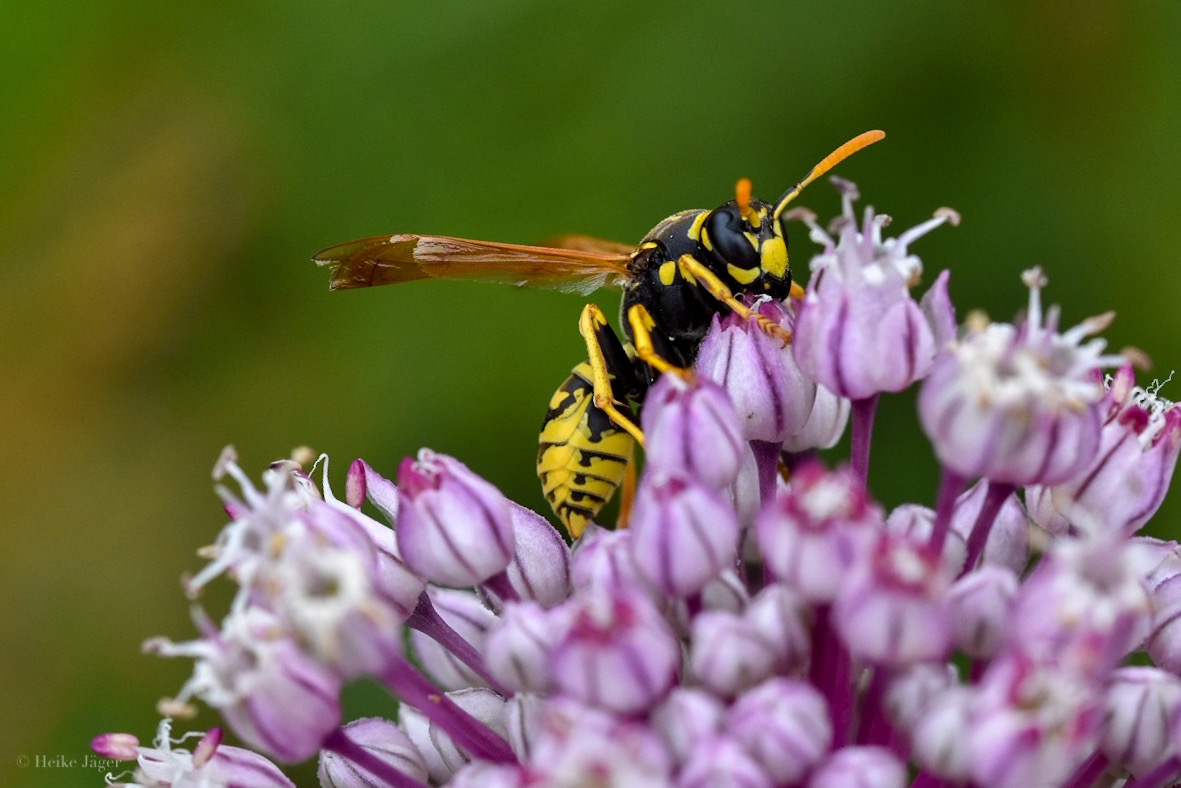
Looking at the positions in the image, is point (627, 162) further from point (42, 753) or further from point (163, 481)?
point (42, 753)

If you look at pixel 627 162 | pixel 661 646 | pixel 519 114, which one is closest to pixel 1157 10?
pixel 627 162

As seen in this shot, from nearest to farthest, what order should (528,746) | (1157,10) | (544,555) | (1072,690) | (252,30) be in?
(1072,690) < (528,746) < (544,555) < (1157,10) < (252,30)

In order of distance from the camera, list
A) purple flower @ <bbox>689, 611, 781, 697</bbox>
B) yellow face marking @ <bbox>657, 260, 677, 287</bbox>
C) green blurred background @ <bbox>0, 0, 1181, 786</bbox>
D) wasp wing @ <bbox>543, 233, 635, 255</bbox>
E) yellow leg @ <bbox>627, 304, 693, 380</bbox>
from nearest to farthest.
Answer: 1. purple flower @ <bbox>689, 611, 781, 697</bbox>
2. yellow leg @ <bbox>627, 304, 693, 380</bbox>
3. yellow face marking @ <bbox>657, 260, 677, 287</bbox>
4. wasp wing @ <bbox>543, 233, 635, 255</bbox>
5. green blurred background @ <bbox>0, 0, 1181, 786</bbox>

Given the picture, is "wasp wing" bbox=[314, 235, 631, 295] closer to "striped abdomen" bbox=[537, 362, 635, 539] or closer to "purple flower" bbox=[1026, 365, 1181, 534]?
"striped abdomen" bbox=[537, 362, 635, 539]

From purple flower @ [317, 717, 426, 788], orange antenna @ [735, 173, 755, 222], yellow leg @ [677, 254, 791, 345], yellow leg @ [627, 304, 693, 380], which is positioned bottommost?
purple flower @ [317, 717, 426, 788]

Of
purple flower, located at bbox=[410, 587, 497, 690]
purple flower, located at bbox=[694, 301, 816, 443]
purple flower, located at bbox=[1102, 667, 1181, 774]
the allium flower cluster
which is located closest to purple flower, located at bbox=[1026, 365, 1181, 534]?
the allium flower cluster

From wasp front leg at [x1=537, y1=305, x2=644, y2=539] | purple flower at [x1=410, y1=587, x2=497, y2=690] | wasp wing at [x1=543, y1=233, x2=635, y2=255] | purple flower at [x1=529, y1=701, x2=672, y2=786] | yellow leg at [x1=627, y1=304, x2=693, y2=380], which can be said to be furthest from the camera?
wasp wing at [x1=543, y1=233, x2=635, y2=255]

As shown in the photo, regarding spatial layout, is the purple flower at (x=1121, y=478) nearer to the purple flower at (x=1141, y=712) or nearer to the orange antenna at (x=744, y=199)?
the purple flower at (x=1141, y=712)
